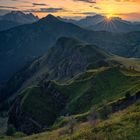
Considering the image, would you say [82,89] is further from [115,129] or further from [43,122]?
[115,129]

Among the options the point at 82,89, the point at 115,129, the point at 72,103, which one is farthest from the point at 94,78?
the point at 115,129

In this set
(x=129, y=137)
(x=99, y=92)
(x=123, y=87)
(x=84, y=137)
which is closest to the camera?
(x=129, y=137)

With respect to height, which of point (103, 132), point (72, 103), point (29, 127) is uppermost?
point (103, 132)

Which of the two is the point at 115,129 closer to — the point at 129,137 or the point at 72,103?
the point at 129,137

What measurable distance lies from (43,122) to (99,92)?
108 ft

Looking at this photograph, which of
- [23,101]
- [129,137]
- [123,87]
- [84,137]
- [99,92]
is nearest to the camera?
[129,137]

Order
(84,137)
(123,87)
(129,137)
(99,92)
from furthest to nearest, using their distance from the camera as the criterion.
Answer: (99,92) < (123,87) < (84,137) < (129,137)

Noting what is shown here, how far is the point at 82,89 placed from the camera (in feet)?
642

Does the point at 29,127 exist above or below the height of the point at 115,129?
below

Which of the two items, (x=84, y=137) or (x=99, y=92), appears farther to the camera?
(x=99, y=92)

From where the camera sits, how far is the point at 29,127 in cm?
18638

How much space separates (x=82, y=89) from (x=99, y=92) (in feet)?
47.0

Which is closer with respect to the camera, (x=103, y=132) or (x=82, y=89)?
(x=103, y=132)

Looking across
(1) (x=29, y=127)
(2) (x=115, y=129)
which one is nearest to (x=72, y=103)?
(1) (x=29, y=127)
